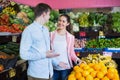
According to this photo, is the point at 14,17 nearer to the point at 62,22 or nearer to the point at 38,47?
the point at 62,22

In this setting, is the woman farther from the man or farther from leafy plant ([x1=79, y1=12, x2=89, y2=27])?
leafy plant ([x1=79, y1=12, x2=89, y2=27])

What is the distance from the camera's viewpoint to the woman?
386 centimetres

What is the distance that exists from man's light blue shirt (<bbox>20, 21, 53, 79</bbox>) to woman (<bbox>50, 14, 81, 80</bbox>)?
0.55 meters

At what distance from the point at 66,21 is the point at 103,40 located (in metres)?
1.86

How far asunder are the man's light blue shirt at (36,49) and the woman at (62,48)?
1.82 ft

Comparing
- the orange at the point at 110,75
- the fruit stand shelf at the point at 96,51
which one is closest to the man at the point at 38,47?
the orange at the point at 110,75

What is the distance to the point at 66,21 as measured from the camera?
398 cm

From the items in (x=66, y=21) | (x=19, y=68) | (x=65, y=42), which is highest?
(x=66, y=21)

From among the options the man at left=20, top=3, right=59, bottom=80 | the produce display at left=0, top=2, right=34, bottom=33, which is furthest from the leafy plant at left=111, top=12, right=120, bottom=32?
the man at left=20, top=3, right=59, bottom=80

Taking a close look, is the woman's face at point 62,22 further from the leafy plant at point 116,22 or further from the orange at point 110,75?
the leafy plant at point 116,22

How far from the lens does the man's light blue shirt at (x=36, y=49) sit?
3.08 m

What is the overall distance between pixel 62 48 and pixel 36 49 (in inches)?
30.4

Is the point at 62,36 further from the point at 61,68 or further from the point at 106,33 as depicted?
the point at 106,33

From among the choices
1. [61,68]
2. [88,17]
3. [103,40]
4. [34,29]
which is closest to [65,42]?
[61,68]
